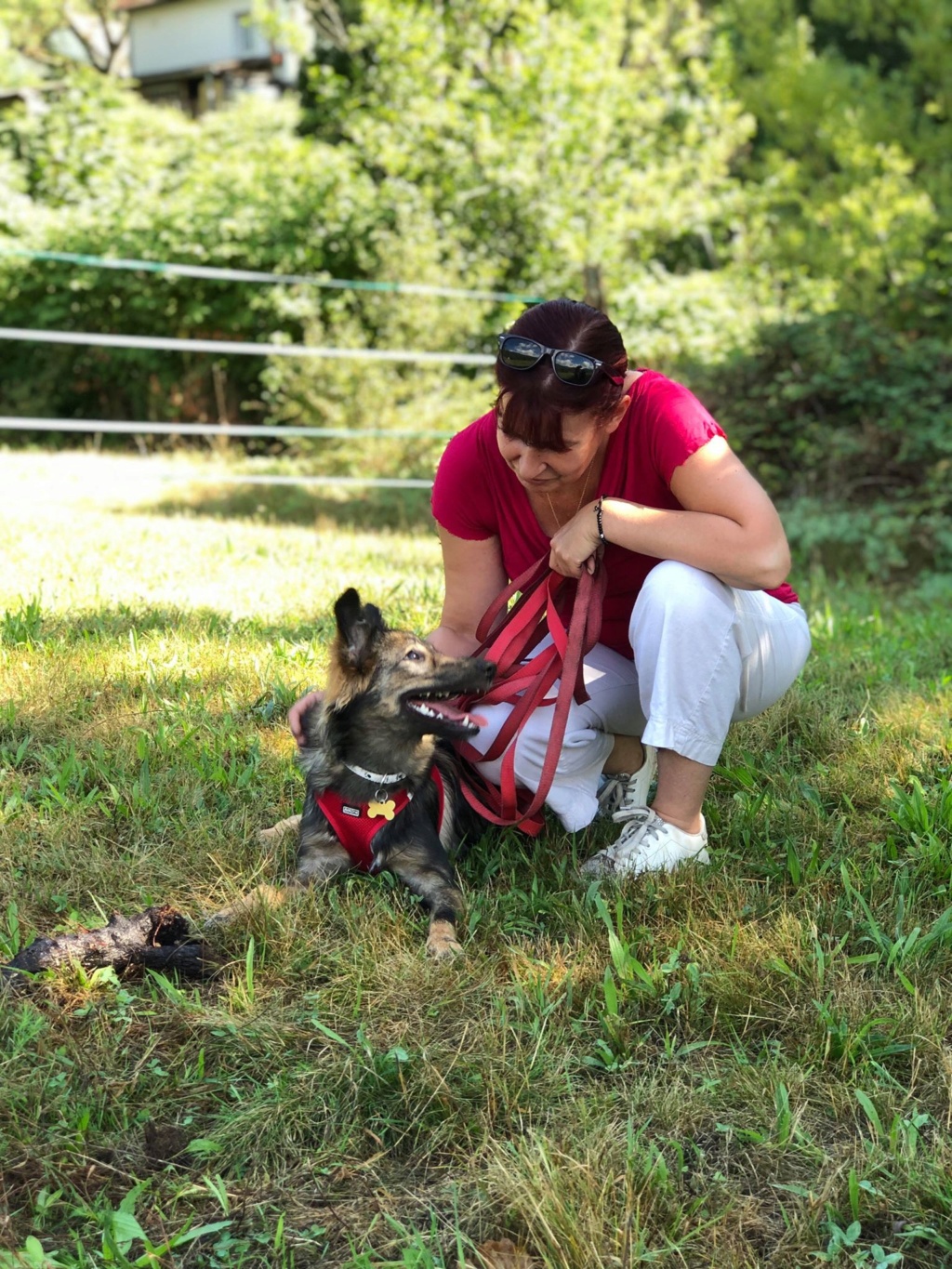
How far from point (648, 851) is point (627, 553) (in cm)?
83

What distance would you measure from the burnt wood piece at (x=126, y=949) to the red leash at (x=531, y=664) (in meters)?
0.90

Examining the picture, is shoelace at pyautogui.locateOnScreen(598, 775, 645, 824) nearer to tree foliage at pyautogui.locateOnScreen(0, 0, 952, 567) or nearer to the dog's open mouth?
the dog's open mouth

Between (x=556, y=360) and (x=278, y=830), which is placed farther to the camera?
(x=278, y=830)

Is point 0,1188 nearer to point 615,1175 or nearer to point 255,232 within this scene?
point 615,1175

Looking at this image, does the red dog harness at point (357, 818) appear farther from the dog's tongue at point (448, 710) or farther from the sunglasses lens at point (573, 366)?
the sunglasses lens at point (573, 366)

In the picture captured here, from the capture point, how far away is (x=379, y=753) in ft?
11.1

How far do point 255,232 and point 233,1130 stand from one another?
13304 mm

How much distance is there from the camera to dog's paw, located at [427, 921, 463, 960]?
294 centimetres

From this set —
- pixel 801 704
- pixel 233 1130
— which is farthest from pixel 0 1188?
pixel 801 704

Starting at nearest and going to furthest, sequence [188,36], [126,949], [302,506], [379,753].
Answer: [126,949], [379,753], [302,506], [188,36]

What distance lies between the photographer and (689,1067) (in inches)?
102

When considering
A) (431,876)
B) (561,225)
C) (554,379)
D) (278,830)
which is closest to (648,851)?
(431,876)

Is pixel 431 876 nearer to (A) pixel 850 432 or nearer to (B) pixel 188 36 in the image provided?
(A) pixel 850 432

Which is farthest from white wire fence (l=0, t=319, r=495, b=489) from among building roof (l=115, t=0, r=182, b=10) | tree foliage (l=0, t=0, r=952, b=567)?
building roof (l=115, t=0, r=182, b=10)
